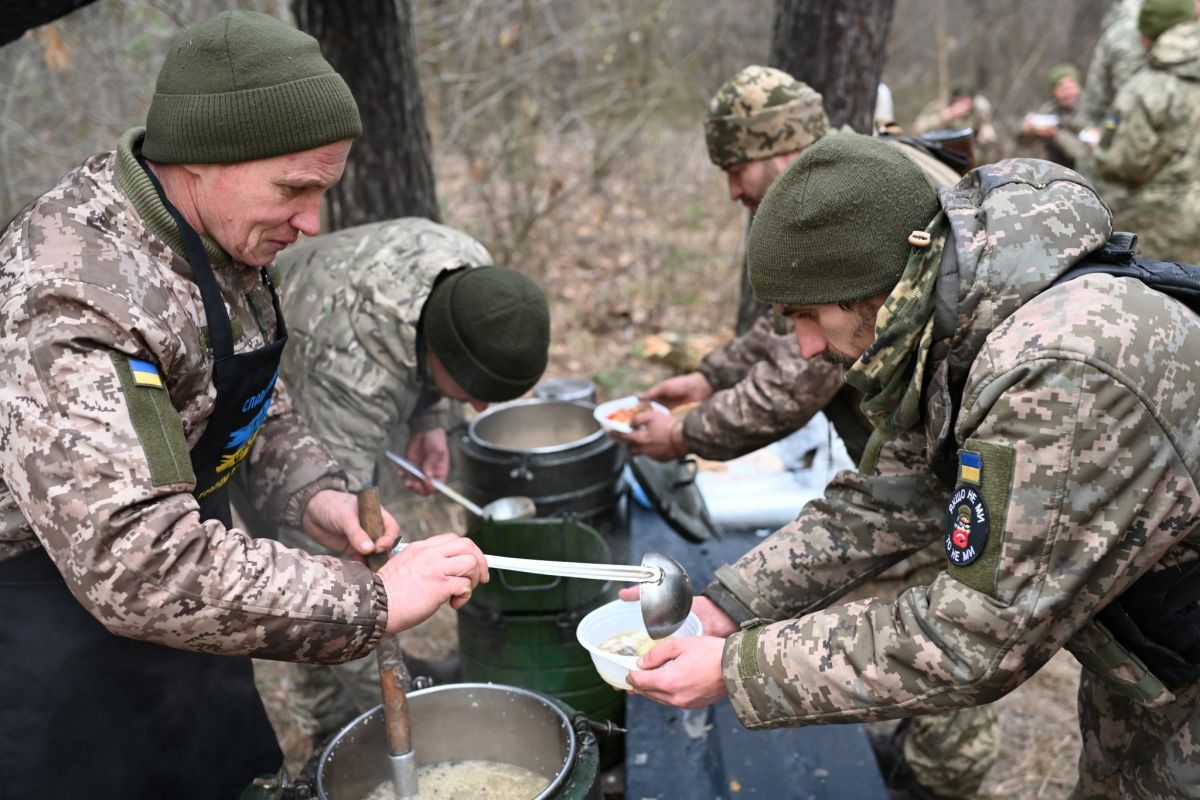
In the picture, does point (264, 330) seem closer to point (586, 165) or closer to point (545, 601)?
point (545, 601)

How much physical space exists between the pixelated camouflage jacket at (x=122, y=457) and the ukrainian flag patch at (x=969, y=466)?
3.68 ft

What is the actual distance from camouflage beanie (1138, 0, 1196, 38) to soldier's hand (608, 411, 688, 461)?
546cm

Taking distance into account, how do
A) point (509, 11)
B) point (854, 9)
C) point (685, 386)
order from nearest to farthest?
point (685, 386) → point (854, 9) → point (509, 11)

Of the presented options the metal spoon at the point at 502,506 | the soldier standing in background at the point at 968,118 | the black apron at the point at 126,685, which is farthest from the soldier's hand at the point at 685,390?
the soldier standing in background at the point at 968,118

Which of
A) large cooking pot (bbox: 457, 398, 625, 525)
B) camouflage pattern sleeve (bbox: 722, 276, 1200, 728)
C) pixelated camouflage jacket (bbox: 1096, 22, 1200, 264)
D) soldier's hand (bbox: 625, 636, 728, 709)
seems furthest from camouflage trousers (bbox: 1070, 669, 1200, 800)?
pixelated camouflage jacket (bbox: 1096, 22, 1200, 264)

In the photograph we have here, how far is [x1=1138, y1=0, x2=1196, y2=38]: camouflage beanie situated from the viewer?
21.9 ft

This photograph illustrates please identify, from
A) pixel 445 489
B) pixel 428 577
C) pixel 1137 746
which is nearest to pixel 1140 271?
pixel 1137 746

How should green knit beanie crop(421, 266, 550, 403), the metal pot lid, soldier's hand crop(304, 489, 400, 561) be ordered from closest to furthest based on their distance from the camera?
soldier's hand crop(304, 489, 400, 561)
green knit beanie crop(421, 266, 550, 403)
the metal pot lid

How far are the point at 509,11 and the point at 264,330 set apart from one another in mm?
6394

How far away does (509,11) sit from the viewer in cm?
790

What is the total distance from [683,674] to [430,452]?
2318 mm

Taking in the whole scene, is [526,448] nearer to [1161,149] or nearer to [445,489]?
[445,489]

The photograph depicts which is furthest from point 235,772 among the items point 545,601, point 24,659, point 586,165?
point 586,165

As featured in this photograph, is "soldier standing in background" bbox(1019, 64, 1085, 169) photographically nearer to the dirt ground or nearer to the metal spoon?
the dirt ground
